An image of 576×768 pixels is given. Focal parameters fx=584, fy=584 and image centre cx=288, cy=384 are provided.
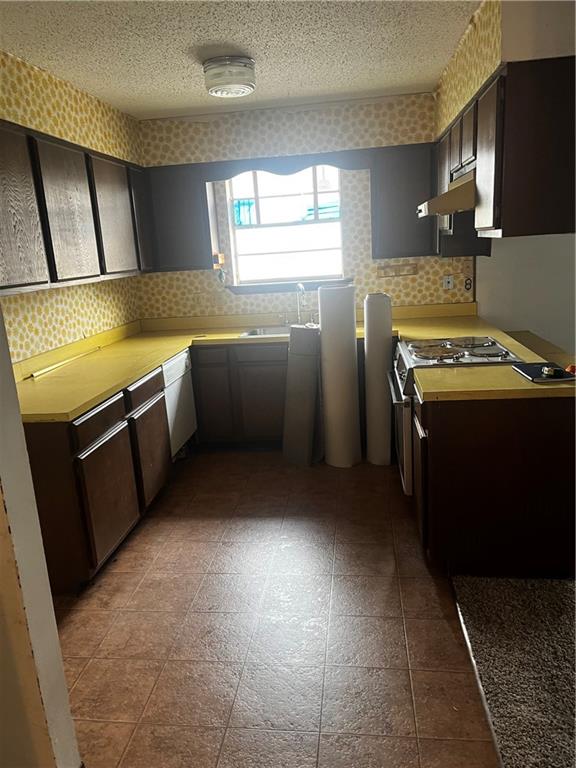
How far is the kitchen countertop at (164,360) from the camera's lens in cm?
238

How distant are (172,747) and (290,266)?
350 centimetres

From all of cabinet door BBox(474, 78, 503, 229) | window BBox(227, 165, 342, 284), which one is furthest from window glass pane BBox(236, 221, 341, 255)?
cabinet door BBox(474, 78, 503, 229)

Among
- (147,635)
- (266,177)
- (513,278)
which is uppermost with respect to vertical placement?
(266,177)

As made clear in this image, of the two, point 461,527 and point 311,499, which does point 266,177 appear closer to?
point 311,499

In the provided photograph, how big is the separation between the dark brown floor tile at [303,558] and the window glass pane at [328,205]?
2.57 metres

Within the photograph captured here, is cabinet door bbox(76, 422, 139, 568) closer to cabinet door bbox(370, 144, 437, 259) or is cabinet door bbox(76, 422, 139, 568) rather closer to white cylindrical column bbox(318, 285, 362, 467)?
white cylindrical column bbox(318, 285, 362, 467)

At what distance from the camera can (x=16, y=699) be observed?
141 cm

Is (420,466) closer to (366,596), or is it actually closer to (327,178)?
(366,596)

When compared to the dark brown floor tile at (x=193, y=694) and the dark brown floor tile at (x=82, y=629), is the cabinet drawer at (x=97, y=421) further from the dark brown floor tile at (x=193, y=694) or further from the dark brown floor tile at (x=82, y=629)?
the dark brown floor tile at (x=193, y=694)

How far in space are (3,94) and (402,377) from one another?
2.39 meters

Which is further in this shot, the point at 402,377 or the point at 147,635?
the point at 402,377

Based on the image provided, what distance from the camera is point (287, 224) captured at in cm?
450

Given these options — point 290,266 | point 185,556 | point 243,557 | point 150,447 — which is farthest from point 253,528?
point 290,266

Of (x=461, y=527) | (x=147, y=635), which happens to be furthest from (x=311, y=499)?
(x=147, y=635)
